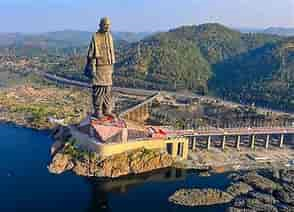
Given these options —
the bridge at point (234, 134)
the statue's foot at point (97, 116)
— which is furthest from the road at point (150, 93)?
the statue's foot at point (97, 116)

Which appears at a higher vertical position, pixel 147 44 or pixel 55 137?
pixel 147 44

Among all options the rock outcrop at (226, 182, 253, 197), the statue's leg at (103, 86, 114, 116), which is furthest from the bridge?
the rock outcrop at (226, 182, 253, 197)

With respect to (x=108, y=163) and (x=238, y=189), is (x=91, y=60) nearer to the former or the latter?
(x=108, y=163)

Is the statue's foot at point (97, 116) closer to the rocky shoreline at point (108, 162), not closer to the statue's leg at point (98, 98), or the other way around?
the statue's leg at point (98, 98)

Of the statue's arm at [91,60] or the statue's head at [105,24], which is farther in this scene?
the statue's arm at [91,60]

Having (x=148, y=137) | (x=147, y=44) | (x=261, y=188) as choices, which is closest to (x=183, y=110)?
(x=148, y=137)

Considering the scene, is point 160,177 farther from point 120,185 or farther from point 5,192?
point 5,192

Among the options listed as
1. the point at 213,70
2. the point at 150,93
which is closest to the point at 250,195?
the point at 150,93

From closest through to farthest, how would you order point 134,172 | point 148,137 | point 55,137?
point 134,172, point 148,137, point 55,137

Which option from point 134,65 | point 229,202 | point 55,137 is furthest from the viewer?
point 134,65
